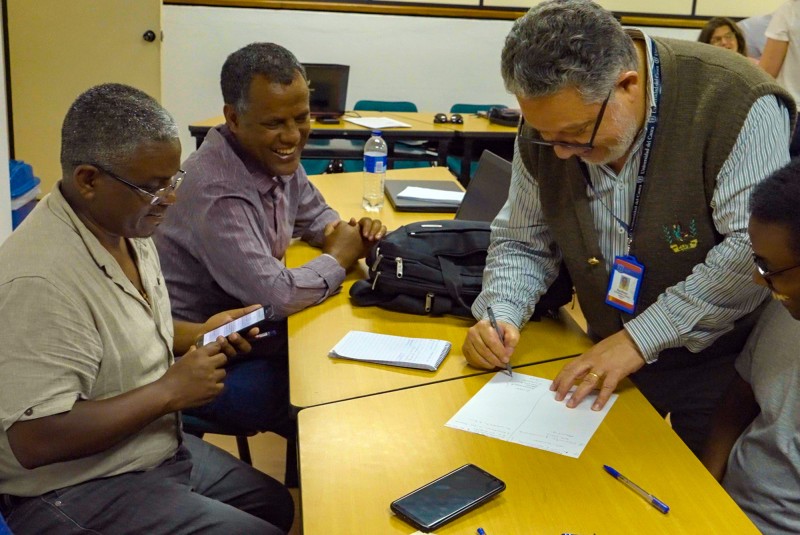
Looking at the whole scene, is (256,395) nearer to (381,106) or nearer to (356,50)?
(381,106)

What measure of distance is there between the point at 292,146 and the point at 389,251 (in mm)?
438

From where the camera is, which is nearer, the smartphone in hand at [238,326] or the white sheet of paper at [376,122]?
the smartphone in hand at [238,326]

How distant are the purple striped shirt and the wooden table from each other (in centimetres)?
9

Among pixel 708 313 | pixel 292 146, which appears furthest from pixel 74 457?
pixel 708 313

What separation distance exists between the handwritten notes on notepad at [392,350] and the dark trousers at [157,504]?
394mm

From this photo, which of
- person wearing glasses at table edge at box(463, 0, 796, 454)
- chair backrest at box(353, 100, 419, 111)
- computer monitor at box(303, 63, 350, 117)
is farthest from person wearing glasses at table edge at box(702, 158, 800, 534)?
chair backrest at box(353, 100, 419, 111)

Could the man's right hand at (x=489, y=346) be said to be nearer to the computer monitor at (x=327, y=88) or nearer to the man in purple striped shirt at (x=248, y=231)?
the man in purple striped shirt at (x=248, y=231)

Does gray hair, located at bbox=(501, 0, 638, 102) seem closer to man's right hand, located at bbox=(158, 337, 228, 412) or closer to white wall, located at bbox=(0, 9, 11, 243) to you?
man's right hand, located at bbox=(158, 337, 228, 412)

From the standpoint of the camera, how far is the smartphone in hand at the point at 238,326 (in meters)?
1.77

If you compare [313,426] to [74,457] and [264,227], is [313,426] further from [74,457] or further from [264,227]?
[264,227]

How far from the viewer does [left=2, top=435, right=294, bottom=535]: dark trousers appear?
4.56ft

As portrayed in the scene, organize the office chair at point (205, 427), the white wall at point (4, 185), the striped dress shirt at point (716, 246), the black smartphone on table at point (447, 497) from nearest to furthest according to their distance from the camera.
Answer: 1. the black smartphone on table at point (447, 497)
2. the striped dress shirt at point (716, 246)
3. the office chair at point (205, 427)
4. the white wall at point (4, 185)

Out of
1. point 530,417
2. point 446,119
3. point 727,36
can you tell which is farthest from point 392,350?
point 727,36

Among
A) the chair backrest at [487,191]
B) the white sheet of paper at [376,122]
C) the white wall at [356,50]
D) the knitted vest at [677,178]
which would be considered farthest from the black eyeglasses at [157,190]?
the white wall at [356,50]
